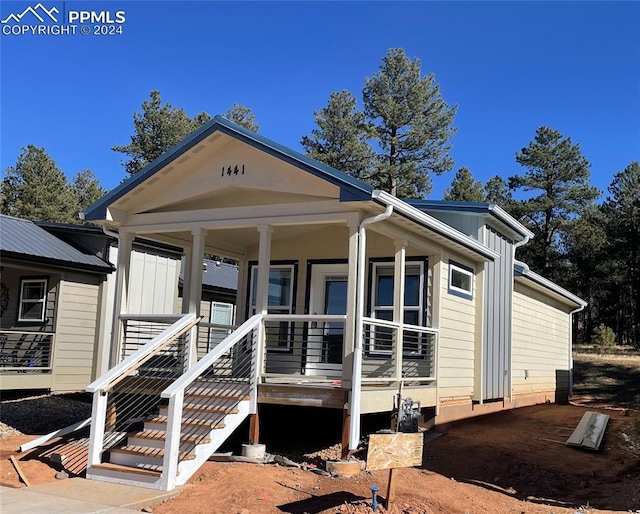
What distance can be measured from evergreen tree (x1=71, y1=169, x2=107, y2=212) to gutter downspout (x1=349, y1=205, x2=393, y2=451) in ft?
124

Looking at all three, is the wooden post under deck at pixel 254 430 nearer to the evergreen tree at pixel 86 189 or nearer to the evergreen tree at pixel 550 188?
the evergreen tree at pixel 550 188

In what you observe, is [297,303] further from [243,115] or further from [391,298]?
[243,115]

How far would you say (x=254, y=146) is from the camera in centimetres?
940

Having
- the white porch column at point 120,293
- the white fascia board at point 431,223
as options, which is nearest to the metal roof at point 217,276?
the white porch column at point 120,293

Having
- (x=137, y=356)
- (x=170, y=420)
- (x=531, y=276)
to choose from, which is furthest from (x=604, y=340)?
(x=170, y=420)

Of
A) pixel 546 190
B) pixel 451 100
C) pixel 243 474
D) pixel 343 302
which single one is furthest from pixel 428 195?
pixel 243 474

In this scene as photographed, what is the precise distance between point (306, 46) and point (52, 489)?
1114cm

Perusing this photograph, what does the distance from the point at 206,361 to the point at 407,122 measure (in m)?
29.2

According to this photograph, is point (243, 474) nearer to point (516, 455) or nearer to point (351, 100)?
point (516, 455)

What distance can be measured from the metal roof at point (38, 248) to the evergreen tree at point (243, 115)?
78.5ft

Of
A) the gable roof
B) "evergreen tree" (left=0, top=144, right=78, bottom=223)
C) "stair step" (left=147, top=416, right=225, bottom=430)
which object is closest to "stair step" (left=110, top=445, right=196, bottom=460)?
"stair step" (left=147, top=416, right=225, bottom=430)

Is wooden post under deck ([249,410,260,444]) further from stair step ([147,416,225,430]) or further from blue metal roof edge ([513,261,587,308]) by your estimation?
blue metal roof edge ([513,261,587,308])

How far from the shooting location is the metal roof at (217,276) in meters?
18.5

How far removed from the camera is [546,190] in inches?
1559
